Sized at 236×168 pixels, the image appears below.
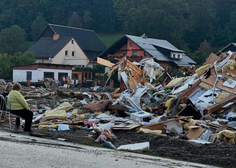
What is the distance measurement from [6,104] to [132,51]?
143 feet

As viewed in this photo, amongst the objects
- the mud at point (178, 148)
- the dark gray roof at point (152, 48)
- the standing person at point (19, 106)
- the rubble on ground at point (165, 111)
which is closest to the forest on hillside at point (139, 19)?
the dark gray roof at point (152, 48)

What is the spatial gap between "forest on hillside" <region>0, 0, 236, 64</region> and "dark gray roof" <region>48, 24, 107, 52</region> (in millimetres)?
8021

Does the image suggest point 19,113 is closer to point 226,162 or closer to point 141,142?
point 141,142

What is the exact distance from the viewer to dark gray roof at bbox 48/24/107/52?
73.9 metres

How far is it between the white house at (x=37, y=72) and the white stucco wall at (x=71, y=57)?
1315 centimetres

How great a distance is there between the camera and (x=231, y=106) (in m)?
16.1

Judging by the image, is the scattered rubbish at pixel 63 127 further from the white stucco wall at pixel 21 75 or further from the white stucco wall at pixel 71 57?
the white stucco wall at pixel 71 57

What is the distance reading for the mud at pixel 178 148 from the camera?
891cm

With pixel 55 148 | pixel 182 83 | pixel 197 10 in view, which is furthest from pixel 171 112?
pixel 197 10

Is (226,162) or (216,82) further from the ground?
(216,82)

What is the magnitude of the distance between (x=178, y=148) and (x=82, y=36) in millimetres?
68121

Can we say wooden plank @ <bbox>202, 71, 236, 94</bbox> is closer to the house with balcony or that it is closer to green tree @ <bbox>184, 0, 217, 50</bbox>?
the house with balcony

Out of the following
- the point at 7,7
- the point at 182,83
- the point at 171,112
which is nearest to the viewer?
the point at 171,112

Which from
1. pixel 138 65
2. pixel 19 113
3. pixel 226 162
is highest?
pixel 138 65
